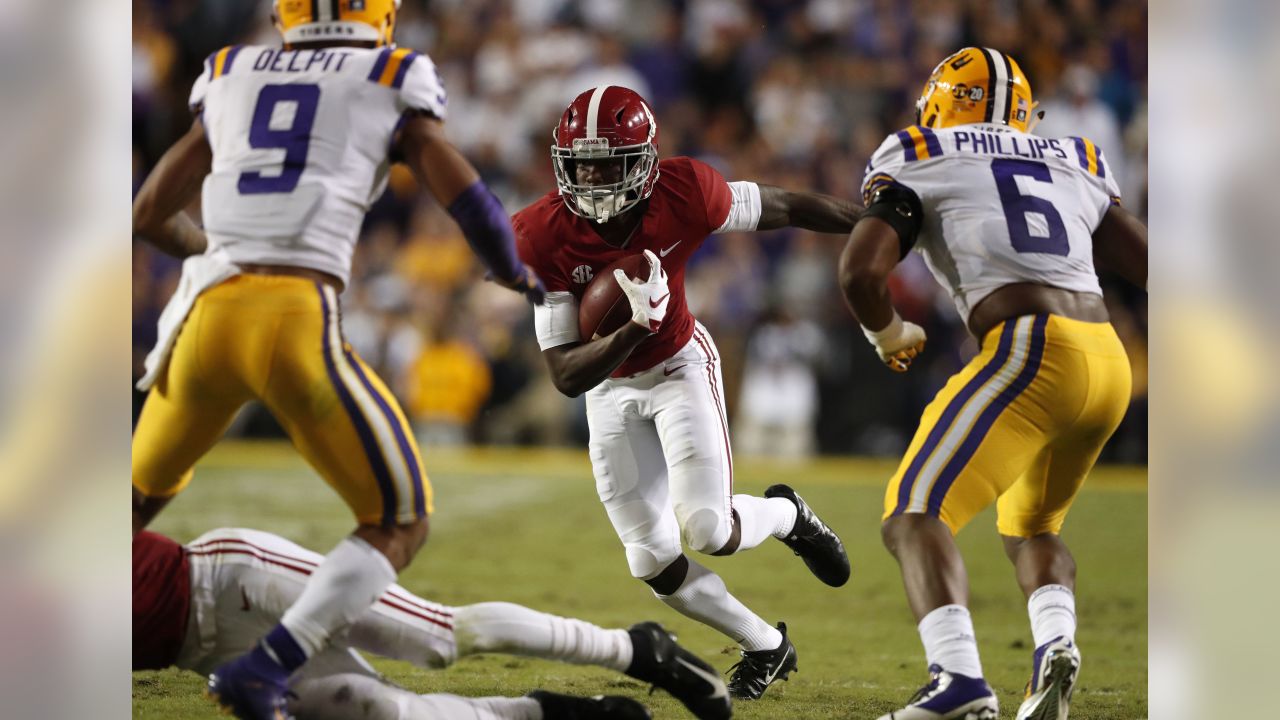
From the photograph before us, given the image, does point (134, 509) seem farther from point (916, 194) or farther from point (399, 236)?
point (399, 236)

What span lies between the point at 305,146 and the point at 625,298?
853 mm

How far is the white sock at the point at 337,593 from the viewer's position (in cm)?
262

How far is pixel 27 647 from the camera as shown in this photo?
301 centimetres

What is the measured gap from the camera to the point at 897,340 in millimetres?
3082

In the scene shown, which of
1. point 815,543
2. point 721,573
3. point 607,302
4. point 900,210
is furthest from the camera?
point 721,573

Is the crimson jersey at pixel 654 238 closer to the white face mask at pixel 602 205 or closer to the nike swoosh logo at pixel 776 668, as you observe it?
the white face mask at pixel 602 205

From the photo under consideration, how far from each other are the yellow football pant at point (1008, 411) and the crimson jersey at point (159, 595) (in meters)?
1.50

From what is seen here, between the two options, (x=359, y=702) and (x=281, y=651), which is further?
(x=359, y=702)

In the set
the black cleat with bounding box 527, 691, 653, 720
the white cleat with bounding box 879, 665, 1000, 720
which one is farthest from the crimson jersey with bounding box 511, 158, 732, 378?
the white cleat with bounding box 879, 665, 1000, 720

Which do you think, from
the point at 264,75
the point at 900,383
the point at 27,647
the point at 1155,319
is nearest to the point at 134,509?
the point at 27,647

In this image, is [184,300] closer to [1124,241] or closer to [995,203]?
[995,203]

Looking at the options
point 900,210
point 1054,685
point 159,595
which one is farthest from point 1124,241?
point 159,595

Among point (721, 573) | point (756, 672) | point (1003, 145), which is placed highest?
point (1003, 145)

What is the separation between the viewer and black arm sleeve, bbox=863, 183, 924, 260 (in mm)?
2961
